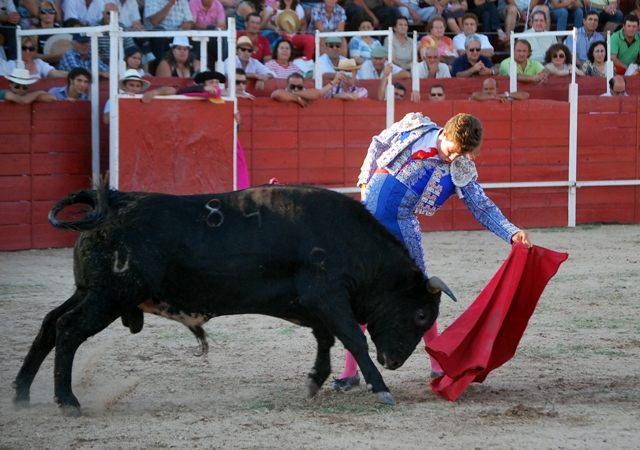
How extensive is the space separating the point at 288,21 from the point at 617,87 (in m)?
3.66

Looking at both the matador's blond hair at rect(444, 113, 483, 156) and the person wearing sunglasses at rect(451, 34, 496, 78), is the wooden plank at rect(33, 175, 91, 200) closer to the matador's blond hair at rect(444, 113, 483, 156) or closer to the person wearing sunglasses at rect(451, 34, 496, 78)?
the person wearing sunglasses at rect(451, 34, 496, 78)

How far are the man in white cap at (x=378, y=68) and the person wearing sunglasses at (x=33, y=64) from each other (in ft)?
10.3

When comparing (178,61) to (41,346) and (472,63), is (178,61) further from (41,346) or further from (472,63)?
(41,346)

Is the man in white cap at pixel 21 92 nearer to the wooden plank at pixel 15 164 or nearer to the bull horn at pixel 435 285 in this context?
the wooden plank at pixel 15 164

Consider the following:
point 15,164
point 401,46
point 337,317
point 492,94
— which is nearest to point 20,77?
point 15,164

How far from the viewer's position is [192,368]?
412 centimetres

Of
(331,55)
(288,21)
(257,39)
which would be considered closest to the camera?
(257,39)

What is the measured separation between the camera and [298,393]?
3.70 m

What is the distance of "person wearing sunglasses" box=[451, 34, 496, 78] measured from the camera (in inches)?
398

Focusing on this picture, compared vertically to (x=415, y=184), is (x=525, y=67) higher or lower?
higher

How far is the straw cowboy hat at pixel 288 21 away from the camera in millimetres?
10023

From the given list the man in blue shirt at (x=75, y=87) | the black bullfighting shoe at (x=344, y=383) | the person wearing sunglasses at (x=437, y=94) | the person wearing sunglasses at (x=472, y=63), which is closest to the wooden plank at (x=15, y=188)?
the man in blue shirt at (x=75, y=87)

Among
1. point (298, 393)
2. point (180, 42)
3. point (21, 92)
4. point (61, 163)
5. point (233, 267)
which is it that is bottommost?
point (298, 393)

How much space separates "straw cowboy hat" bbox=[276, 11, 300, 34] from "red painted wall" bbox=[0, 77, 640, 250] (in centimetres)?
135
